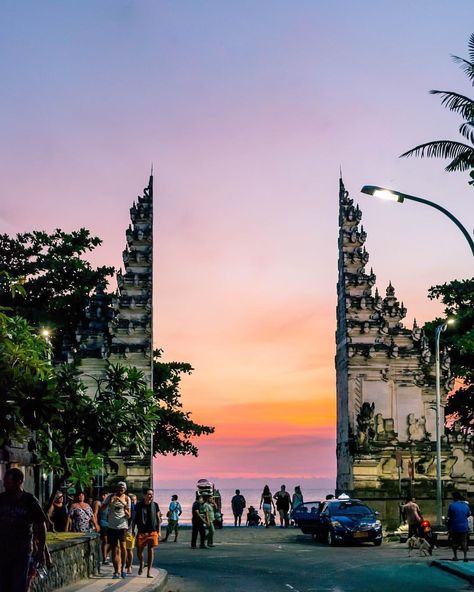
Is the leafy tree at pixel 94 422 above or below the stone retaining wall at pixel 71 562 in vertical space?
above

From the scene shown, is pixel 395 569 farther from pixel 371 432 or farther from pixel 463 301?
pixel 463 301

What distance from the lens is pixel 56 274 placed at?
59.8 meters

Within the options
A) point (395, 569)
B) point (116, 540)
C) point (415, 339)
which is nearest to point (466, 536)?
point (395, 569)

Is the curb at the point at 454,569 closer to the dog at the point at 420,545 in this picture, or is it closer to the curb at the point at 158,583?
the dog at the point at 420,545

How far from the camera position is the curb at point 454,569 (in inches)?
892

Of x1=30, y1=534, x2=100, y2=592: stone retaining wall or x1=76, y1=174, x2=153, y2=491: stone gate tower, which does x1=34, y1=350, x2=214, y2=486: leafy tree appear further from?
x1=76, y1=174, x2=153, y2=491: stone gate tower

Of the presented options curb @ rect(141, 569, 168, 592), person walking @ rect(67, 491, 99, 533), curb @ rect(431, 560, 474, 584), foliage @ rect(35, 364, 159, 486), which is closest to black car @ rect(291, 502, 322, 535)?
curb @ rect(431, 560, 474, 584)

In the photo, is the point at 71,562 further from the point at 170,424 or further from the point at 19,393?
the point at 170,424

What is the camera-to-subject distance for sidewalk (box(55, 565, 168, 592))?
62.4 ft

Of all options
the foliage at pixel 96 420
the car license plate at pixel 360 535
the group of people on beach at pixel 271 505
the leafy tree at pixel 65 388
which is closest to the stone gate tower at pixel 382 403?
the group of people on beach at pixel 271 505

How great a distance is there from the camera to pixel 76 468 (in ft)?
106

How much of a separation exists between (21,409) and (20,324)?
16.7ft

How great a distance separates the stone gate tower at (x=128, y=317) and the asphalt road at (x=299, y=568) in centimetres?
1715

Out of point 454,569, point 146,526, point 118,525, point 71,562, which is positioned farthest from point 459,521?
point 71,562
